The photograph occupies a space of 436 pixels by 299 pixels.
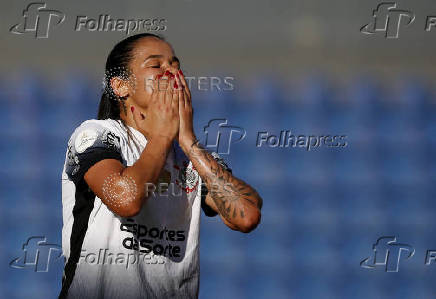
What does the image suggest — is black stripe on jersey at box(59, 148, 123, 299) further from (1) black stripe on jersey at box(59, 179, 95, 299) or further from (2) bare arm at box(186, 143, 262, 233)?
(2) bare arm at box(186, 143, 262, 233)

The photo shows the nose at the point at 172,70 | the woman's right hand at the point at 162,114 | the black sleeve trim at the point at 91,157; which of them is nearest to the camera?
the black sleeve trim at the point at 91,157

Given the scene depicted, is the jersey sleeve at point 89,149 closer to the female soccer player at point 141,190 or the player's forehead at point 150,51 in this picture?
the female soccer player at point 141,190

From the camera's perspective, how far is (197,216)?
3320mm

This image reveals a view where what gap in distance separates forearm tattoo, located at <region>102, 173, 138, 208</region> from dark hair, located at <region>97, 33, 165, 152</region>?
20.9 inches

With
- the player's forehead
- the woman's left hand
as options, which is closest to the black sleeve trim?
the woman's left hand

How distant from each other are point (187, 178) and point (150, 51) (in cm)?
60

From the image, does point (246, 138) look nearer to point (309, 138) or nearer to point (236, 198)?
point (309, 138)

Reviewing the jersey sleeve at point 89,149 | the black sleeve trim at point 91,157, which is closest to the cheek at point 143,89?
the jersey sleeve at point 89,149

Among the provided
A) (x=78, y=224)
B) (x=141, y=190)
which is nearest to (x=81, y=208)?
(x=78, y=224)

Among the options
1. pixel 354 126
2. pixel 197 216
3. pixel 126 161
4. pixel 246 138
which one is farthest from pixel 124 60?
pixel 354 126

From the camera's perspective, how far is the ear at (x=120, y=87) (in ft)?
11.1

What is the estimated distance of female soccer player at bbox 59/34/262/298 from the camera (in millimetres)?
3010

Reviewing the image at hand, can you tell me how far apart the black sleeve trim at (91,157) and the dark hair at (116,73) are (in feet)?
1.26

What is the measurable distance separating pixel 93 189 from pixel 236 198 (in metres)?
0.64
